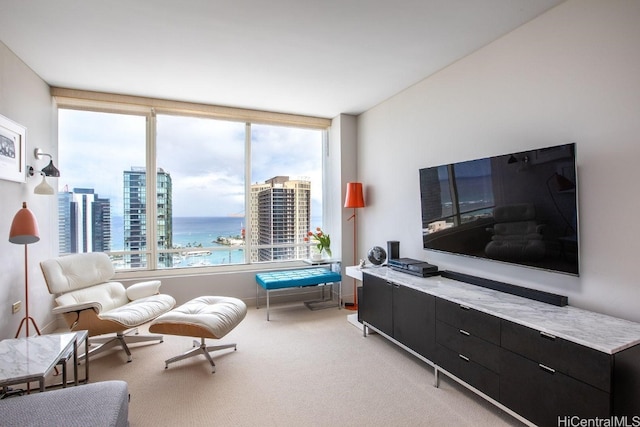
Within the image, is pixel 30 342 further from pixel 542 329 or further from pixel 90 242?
pixel 542 329

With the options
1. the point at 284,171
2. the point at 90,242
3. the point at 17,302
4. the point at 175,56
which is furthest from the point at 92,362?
the point at 284,171

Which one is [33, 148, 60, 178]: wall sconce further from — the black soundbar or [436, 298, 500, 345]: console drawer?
the black soundbar

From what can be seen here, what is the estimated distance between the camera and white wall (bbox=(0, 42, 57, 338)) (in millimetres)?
2607

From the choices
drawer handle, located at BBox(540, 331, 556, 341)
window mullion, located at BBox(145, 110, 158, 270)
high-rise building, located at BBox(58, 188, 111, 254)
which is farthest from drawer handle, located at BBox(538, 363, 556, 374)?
high-rise building, located at BBox(58, 188, 111, 254)

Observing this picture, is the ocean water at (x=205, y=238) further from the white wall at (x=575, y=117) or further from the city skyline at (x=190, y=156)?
the white wall at (x=575, y=117)

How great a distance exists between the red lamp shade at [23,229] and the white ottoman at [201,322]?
1.17m

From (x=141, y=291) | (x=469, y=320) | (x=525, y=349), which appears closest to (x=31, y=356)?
(x=141, y=291)

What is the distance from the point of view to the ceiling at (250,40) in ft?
6.94

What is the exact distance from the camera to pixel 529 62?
2.27m

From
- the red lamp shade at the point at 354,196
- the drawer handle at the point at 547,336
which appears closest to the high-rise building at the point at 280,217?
the red lamp shade at the point at 354,196

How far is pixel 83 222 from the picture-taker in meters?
3.73

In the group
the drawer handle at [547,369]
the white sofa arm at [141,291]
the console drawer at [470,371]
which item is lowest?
the console drawer at [470,371]

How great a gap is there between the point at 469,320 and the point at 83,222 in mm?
4218

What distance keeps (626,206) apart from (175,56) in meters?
3.47
